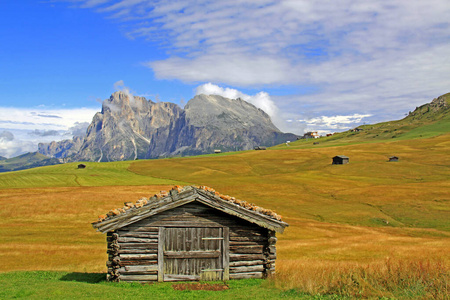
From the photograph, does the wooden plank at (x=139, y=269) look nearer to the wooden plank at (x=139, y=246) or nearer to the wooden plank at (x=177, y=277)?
the wooden plank at (x=177, y=277)

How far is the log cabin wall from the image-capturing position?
60.8 feet

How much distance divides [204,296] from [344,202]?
177 feet

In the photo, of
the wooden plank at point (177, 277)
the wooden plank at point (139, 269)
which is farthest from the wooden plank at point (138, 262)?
the wooden plank at point (177, 277)

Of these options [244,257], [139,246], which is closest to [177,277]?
[139,246]

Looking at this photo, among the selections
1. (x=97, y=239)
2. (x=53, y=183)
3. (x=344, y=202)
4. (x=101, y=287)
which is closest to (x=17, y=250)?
(x=97, y=239)

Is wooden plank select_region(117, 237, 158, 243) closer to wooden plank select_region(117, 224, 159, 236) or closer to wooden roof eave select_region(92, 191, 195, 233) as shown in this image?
wooden plank select_region(117, 224, 159, 236)

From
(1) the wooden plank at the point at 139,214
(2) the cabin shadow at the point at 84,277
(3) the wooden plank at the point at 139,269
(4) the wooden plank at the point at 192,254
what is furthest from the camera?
(2) the cabin shadow at the point at 84,277

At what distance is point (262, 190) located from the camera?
76.2 meters

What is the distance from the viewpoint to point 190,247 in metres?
19.0

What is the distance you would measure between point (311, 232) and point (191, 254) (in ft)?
94.5

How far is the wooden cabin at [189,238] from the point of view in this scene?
1848 cm

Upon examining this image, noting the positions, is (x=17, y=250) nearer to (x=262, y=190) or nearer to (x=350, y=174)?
(x=262, y=190)

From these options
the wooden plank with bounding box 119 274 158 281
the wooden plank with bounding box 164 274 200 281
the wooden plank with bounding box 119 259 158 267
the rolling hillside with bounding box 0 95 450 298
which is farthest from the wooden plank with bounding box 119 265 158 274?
the rolling hillside with bounding box 0 95 450 298

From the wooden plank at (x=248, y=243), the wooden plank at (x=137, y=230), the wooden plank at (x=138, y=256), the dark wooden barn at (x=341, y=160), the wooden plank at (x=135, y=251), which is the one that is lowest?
the wooden plank at (x=138, y=256)
